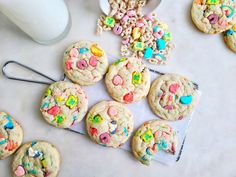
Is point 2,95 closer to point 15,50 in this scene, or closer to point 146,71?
point 15,50

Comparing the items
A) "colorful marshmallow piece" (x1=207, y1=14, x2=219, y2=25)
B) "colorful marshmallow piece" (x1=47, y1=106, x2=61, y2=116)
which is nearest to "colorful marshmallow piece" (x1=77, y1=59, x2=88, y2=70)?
"colorful marshmallow piece" (x1=47, y1=106, x2=61, y2=116)

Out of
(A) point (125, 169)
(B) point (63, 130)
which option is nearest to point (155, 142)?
(A) point (125, 169)

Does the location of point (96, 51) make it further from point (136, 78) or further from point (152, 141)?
point (152, 141)

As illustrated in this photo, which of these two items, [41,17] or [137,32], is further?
[137,32]

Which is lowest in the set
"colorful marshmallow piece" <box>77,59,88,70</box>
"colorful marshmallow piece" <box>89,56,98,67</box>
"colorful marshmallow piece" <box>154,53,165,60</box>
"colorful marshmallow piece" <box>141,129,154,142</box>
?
"colorful marshmallow piece" <box>141,129,154,142</box>

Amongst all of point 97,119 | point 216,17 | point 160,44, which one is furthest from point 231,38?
point 97,119

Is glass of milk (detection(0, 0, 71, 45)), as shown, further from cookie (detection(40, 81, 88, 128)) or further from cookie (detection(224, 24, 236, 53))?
cookie (detection(224, 24, 236, 53))
